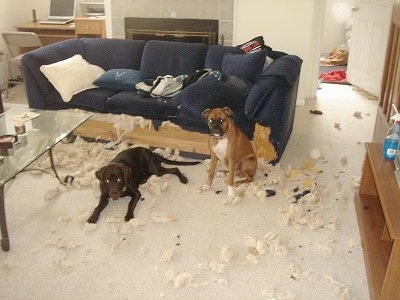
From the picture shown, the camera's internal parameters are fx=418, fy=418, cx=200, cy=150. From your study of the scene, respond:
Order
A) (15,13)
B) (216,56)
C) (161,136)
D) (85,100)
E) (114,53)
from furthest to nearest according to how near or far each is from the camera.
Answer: (15,13) < (114,53) < (216,56) < (85,100) < (161,136)

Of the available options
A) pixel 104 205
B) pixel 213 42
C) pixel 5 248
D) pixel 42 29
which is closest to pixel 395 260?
pixel 104 205

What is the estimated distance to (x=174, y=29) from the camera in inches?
189

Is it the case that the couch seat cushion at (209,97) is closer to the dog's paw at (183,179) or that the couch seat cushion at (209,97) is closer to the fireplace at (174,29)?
the dog's paw at (183,179)

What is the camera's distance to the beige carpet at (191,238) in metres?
2.07

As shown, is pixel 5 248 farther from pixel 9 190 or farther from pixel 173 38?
pixel 173 38

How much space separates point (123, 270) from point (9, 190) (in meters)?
1.27

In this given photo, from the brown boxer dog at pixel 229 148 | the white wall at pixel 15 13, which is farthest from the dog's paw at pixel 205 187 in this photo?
the white wall at pixel 15 13

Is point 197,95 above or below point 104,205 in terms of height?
above

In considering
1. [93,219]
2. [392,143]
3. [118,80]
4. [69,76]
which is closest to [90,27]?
[69,76]

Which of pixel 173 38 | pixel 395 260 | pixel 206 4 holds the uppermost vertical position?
pixel 206 4

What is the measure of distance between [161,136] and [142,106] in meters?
0.29

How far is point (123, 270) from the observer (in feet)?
7.16

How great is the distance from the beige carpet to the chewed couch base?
18cm

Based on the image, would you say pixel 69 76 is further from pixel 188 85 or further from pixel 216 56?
pixel 216 56
